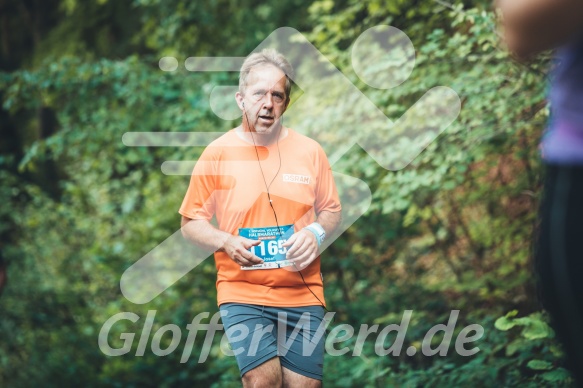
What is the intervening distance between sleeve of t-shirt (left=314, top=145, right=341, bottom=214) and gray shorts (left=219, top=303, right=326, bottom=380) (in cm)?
47

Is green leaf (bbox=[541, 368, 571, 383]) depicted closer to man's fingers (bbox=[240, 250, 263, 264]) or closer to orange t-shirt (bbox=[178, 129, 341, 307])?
orange t-shirt (bbox=[178, 129, 341, 307])

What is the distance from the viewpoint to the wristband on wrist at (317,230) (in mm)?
3170

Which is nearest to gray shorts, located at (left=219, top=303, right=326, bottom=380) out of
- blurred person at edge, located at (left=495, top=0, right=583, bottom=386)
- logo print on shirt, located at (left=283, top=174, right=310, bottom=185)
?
logo print on shirt, located at (left=283, top=174, right=310, bottom=185)

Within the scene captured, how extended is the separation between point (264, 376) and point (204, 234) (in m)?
0.68

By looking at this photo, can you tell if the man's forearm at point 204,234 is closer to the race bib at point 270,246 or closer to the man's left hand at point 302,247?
the race bib at point 270,246

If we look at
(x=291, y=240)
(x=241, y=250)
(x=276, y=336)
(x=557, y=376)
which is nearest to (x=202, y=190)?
(x=241, y=250)

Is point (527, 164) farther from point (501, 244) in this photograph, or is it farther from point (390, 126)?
point (390, 126)

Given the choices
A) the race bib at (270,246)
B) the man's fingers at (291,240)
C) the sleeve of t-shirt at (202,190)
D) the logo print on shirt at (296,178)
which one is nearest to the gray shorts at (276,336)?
the race bib at (270,246)

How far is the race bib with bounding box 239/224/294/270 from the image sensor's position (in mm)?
3158

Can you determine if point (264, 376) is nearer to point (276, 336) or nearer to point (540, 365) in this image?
point (276, 336)

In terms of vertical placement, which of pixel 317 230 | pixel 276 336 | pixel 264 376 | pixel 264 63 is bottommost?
pixel 264 376

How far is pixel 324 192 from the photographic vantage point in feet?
11.1

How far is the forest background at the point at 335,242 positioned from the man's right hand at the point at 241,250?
67.5 inches

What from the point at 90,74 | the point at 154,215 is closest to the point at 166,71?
the point at 90,74
